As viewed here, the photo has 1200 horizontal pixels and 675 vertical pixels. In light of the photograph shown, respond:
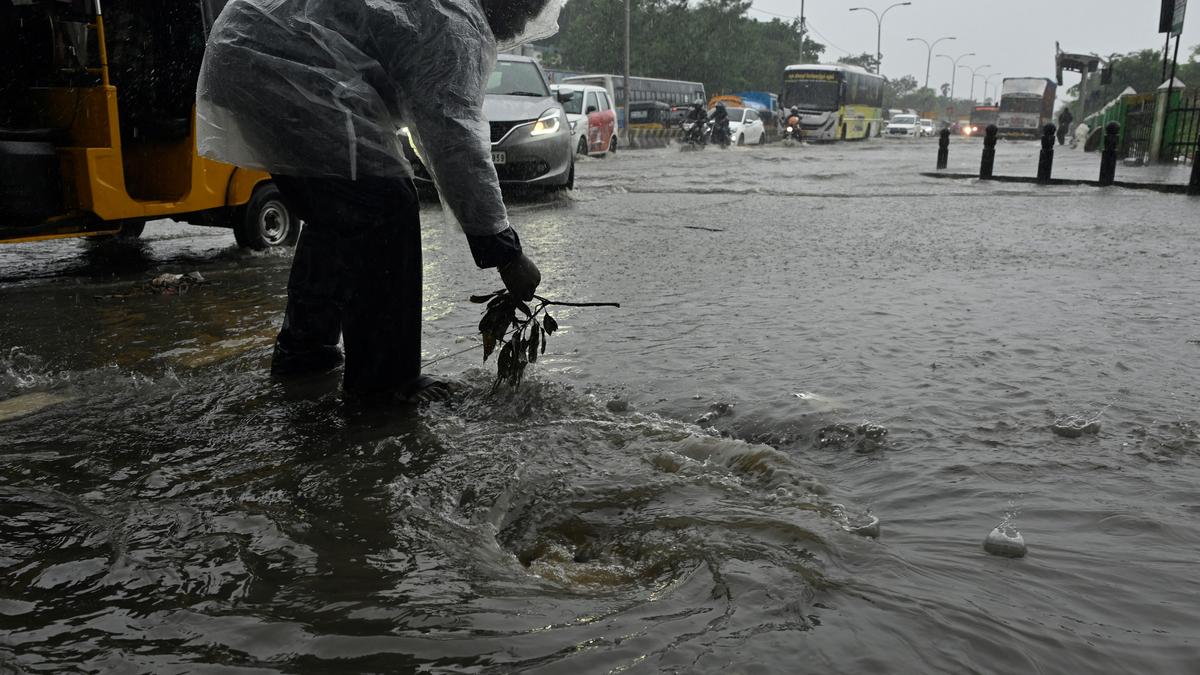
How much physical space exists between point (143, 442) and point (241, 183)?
4.12 m

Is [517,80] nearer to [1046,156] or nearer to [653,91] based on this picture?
[1046,156]

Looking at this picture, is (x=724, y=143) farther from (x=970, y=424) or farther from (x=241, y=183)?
Answer: (x=970, y=424)

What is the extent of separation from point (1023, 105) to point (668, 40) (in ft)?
64.7

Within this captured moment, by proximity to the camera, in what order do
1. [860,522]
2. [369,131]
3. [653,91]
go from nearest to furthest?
[860,522], [369,131], [653,91]

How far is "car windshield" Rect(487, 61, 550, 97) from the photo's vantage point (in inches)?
449

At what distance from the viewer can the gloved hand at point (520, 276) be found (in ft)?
9.52

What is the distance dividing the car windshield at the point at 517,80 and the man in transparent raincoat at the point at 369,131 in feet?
27.8

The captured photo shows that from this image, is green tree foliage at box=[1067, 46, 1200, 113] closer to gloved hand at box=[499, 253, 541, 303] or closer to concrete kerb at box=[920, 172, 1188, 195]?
concrete kerb at box=[920, 172, 1188, 195]

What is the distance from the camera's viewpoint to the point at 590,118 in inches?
890

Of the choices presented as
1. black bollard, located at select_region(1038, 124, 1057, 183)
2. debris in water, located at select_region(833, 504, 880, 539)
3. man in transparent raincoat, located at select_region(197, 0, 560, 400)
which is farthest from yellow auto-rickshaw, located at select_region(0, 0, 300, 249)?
black bollard, located at select_region(1038, 124, 1057, 183)

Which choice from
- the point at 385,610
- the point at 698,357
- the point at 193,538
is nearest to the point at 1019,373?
the point at 698,357

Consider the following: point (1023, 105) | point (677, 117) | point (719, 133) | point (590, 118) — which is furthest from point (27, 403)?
point (1023, 105)

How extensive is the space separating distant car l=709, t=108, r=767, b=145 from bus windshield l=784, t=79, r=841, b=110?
3.18 meters

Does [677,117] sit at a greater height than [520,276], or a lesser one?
greater
